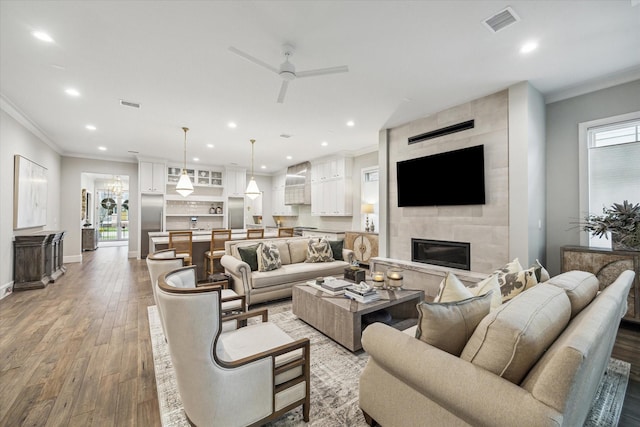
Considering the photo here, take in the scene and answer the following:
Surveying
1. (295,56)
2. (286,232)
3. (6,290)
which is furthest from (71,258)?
(295,56)

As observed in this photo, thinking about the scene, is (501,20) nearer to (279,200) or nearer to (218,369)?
(218,369)

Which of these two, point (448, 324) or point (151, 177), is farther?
point (151, 177)

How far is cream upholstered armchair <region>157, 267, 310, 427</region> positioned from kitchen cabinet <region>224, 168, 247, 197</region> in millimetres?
7734

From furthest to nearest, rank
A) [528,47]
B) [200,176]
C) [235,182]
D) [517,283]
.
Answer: [235,182] < [200,176] < [528,47] < [517,283]

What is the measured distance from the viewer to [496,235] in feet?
12.0

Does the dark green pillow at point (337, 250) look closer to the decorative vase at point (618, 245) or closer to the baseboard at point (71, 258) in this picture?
the decorative vase at point (618, 245)

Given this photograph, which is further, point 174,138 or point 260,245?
point 174,138

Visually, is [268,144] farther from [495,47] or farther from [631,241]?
[631,241]

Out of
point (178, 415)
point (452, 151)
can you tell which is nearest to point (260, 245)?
point (178, 415)

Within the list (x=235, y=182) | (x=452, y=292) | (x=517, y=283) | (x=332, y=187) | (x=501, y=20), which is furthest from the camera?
(x=235, y=182)

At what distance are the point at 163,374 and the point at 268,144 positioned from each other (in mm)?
5074

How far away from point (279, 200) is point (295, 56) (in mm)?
7348

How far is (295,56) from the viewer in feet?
9.17

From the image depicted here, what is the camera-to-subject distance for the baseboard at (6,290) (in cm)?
396
